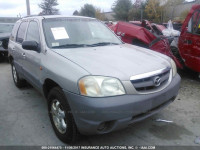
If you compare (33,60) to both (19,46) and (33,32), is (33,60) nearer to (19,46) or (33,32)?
(33,32)

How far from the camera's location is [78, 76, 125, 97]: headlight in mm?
2160

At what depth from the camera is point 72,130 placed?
241 cm

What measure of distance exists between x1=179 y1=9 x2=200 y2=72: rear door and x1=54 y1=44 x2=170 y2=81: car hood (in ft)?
7.18

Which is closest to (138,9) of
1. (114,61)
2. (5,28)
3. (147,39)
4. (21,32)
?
(5,28)

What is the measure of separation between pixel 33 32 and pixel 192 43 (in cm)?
367

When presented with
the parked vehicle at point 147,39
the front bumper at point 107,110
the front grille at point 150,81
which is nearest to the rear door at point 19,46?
the front bumper at point 107,110

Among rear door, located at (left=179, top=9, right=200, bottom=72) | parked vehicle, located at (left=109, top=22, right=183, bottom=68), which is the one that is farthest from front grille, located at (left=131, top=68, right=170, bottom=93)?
parked vehicle, located at (left=109, top=22, right=183, bottom=68)

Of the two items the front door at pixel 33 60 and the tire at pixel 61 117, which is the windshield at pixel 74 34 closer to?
the front door at pixel 33 60

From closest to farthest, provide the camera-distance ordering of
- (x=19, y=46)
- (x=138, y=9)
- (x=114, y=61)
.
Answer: (x=114, y=61) → (x=19, y=46) → (x=138, y=9)

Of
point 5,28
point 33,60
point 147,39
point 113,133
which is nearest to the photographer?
point 113,133

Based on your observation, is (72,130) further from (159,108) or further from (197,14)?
(197,14)

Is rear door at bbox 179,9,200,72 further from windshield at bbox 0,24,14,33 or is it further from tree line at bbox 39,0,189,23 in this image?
tree line at bbox 39,0,189,23

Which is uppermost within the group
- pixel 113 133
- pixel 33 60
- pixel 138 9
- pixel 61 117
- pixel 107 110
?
pixel 138 9

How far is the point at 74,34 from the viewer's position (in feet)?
10.7
